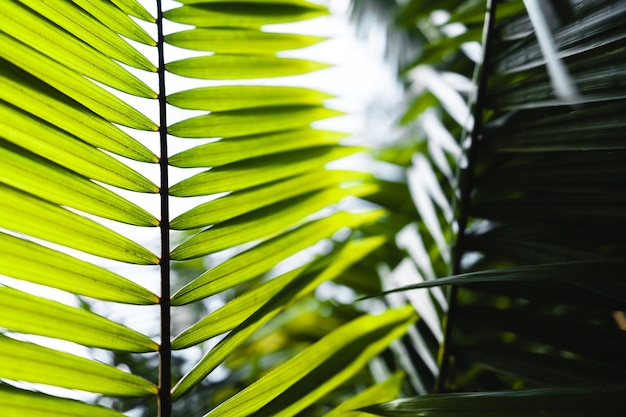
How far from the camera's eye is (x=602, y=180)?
1.80ft

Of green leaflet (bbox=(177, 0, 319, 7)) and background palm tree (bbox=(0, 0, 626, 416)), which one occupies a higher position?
green leaflet (bbox=(177, 0, 319, 7))

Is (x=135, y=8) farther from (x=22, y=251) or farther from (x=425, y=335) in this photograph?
(x=425, y=335)

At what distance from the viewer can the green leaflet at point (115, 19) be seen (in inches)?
20.4

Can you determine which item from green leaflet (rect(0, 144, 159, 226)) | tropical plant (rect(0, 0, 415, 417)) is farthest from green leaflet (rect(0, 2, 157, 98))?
green leaflet (rect(0, 144, 159, 226))

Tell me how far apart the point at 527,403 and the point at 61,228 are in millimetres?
436

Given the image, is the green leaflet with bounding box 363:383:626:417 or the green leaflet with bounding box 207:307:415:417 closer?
the green leaflet with bounding box 363:383:626:417

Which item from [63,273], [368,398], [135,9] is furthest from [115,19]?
[368,398]

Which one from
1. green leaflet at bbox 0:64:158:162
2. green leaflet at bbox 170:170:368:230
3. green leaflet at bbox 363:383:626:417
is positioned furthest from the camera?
green leaflet at bbox 170:170:368:230

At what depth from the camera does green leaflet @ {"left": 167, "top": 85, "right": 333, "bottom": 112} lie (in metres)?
0.60

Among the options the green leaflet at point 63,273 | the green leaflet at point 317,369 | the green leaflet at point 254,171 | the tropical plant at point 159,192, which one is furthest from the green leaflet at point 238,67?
the green leaflet at point 317,369

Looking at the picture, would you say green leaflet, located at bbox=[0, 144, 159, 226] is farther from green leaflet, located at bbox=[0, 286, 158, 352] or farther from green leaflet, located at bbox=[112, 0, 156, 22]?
green leaflet, located at bbox=[112, 0, 156, 22]

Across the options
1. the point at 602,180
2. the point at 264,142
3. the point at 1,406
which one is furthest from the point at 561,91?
the point at 1,406

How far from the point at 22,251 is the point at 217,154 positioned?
24 centimetres

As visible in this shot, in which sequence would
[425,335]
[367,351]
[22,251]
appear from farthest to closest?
[425,335], [367,351], [22,251]
